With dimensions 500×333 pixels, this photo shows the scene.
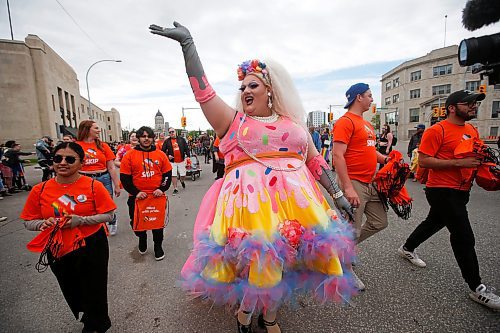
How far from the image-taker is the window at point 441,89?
4216 centimetres

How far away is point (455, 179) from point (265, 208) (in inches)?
81.7

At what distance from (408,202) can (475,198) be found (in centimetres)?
469

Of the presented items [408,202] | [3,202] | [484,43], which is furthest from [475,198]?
[3,202]

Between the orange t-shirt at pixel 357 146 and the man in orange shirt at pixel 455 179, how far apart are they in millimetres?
512

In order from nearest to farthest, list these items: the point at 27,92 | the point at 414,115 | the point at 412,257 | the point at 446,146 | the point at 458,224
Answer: the point at 458,224, the point at 446,146, the point at 412,257, the point at 27,92, the point at 414,115

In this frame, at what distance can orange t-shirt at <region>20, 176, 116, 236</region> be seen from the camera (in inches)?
76.7

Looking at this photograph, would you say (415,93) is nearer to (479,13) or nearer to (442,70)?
(442,70)

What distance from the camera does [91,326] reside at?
6.82ft

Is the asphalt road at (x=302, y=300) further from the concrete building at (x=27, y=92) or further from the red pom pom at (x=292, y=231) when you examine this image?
the concrete building at (x=27, y=92)

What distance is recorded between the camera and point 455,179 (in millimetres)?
2529

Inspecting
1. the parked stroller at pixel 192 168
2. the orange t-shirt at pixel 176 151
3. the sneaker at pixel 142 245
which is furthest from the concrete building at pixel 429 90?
the sneaker at pixel 142 245

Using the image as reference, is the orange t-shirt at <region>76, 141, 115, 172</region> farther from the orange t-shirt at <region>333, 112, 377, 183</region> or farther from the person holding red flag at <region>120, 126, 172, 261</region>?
the orange t-shirt at <region>333, 112, 377, 183</region>

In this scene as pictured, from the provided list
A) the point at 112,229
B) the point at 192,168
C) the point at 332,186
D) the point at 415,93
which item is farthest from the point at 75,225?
the point at 415,93

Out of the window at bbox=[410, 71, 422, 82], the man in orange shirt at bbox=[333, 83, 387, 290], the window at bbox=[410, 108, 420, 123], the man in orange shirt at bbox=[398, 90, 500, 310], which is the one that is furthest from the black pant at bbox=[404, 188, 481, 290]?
the window at bbox=[410, 71, 422, 82]
